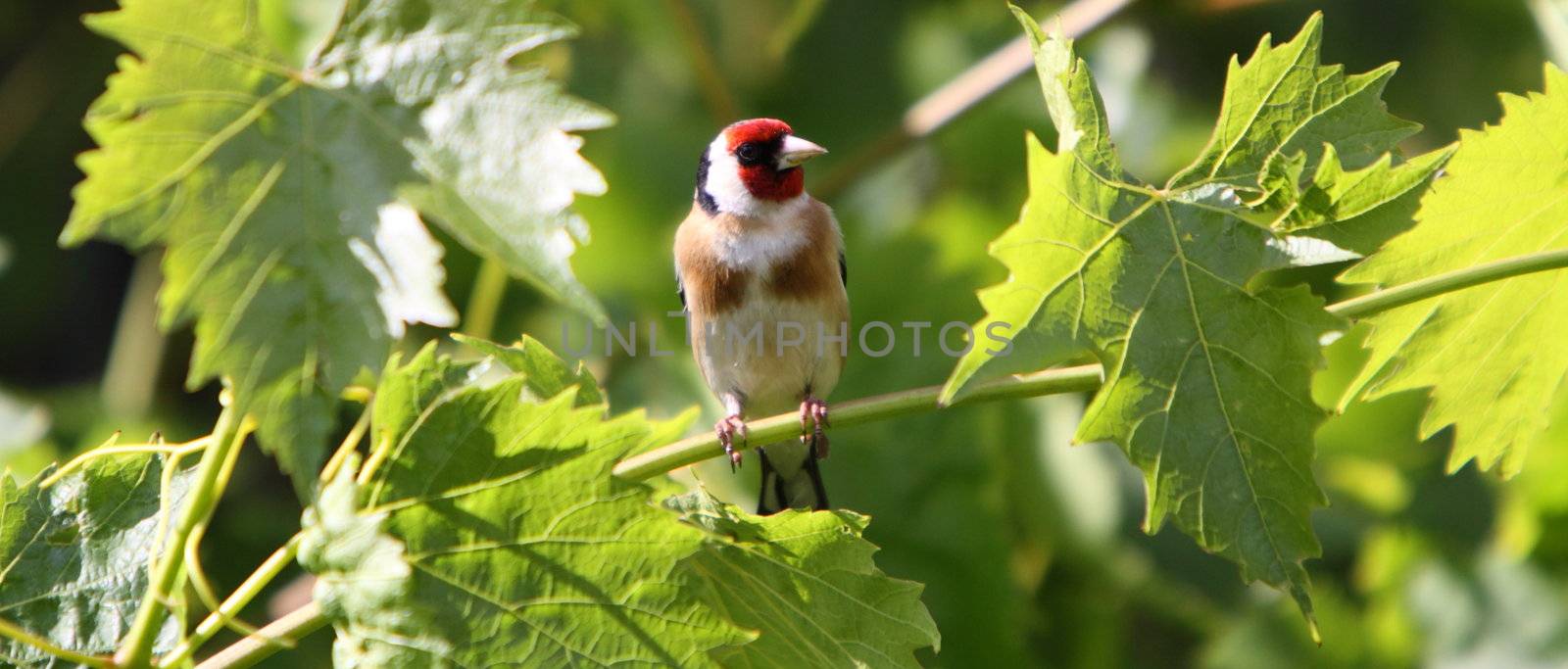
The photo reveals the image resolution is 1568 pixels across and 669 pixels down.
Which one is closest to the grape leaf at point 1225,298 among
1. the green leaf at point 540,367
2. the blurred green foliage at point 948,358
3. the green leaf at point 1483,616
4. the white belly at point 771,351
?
the green leaf at point 540,367

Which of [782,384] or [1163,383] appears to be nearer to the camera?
[1163,383]

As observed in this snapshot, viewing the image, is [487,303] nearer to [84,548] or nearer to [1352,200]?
[84,548]

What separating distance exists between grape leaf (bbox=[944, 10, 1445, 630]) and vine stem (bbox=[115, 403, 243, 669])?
0.90m

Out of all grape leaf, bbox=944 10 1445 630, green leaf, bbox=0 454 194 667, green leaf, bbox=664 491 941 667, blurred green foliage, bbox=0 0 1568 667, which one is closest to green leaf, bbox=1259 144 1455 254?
grape leaf, bbox=944 10 1445 630

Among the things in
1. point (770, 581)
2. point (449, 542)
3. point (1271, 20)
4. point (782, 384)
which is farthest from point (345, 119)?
point (1271, 20)

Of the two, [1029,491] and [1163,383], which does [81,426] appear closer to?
[1029,491]

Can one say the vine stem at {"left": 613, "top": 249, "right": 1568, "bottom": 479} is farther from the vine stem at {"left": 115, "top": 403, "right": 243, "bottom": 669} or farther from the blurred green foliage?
the blurred green foliage

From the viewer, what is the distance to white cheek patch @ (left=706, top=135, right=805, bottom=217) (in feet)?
10.4

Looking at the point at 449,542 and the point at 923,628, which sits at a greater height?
the point at 449,542

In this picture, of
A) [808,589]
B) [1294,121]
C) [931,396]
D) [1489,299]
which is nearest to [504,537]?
[808,589]

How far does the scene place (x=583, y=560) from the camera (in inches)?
68.5

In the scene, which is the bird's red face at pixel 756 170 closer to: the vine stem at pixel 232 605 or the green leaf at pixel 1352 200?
the green leaf at pixel 1352 200

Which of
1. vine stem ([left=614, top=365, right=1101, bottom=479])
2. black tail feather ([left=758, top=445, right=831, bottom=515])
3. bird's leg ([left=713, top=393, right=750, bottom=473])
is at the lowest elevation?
black tail feather ([left=758, top=445, right=831, bottom=515])

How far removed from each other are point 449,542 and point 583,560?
15 centimetres
